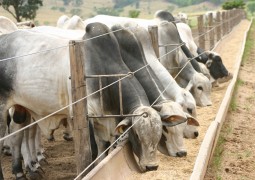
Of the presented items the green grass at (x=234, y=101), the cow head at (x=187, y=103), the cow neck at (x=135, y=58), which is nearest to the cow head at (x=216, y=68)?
the green grass at (x=234, y=101)

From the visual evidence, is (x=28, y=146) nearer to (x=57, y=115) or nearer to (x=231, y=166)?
(x=57, y=115)

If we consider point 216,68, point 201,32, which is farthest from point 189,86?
point 201,32

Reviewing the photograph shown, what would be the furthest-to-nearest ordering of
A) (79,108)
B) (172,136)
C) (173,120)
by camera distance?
1. (172,136)
2. (173,120)
3. (79,108)

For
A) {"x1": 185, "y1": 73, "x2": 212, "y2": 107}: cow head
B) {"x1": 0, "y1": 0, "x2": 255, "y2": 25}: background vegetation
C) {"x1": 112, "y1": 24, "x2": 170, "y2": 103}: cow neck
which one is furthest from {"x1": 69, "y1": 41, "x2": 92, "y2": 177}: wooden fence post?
{"x1": 0, "y1": 0, "x2": 255, "y2": 25}: background vegetation

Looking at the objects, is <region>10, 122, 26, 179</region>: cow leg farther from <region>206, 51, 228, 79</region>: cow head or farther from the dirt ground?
<region>206, 51, 228, 79</region>: cow head

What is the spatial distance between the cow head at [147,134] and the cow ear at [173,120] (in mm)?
381

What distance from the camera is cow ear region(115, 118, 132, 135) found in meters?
5.43

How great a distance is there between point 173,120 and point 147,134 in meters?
0.57

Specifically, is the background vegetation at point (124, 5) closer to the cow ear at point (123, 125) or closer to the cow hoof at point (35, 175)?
the cow hoof at point (35, 175)

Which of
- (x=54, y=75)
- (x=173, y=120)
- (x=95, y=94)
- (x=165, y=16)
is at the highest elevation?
(x=165, y=16)

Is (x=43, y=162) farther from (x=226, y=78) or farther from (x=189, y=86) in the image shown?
(x=226, y=78)

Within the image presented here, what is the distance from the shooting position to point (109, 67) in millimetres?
5934

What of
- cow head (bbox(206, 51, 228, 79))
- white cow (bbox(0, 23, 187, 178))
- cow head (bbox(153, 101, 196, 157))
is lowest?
cow head (bbox(206, 51, 228, 79))

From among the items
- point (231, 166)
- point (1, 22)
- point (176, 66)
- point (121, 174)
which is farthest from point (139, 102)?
point (176, 66)
